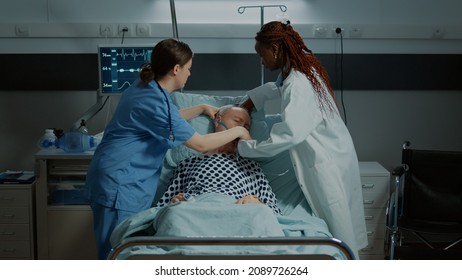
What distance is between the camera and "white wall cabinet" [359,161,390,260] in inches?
148

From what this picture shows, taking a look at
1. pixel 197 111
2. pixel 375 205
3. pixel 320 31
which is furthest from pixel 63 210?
pixel 320 31

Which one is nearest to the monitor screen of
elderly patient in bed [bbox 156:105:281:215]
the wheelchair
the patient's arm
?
the patient's arm

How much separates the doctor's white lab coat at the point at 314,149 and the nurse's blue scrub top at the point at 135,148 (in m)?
0.34

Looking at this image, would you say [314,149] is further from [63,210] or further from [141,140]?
[63,210]

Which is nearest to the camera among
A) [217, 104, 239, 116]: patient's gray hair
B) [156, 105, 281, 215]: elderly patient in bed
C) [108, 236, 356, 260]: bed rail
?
[108, 236, 356, 260]: bed rail

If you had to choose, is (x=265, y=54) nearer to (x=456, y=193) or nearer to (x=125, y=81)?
(x=125, y=81)

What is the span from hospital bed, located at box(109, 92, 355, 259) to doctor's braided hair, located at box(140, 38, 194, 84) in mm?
518

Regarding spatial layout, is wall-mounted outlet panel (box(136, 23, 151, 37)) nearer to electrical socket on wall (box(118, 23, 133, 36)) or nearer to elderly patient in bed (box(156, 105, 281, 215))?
electrical socket on wall (box(118, 23, 133, 36))

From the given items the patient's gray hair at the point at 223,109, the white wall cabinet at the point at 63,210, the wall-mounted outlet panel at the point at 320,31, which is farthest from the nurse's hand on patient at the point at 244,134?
the wall-mounted outlet panel at the point at 320,31

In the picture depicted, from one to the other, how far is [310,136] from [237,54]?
151 cm

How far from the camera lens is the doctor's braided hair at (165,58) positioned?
2572mm

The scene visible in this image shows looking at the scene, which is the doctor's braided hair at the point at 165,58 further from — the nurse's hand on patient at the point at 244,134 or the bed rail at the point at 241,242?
the bed rail at the point at 241,242

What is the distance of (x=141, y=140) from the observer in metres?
2.66
